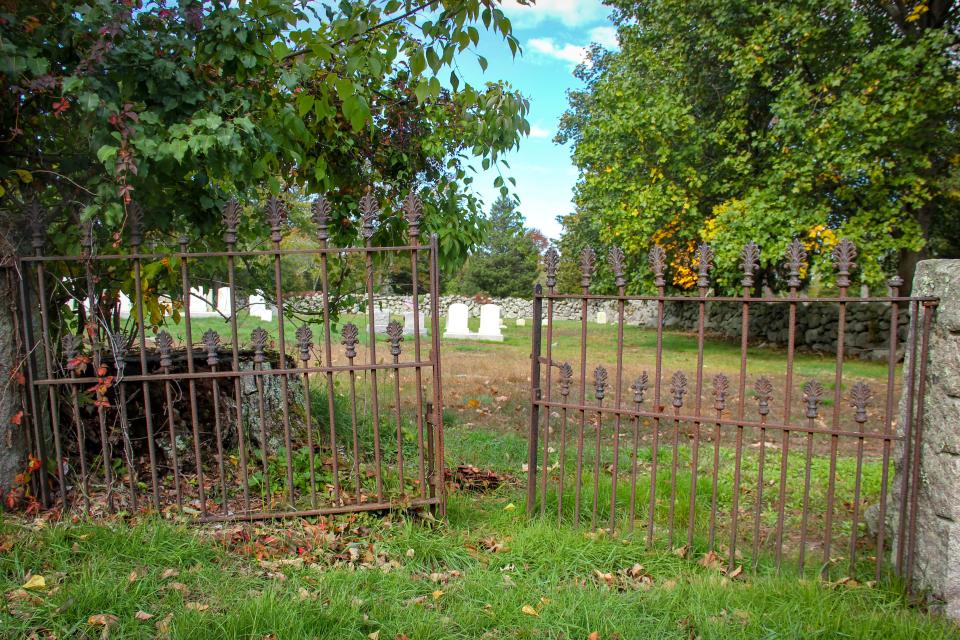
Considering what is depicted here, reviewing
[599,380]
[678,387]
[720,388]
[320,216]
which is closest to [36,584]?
[320,216]

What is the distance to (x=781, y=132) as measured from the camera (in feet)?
34.0

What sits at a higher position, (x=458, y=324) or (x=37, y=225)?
(x=37, y=225)

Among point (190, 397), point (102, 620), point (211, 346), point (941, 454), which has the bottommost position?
point (102, 620)

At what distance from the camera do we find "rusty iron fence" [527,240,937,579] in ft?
9.30

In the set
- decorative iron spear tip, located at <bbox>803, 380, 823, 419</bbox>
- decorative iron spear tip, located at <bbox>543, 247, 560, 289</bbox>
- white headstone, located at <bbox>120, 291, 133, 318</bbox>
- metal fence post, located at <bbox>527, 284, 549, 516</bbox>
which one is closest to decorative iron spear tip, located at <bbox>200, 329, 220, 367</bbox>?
white headstone, located at <bbox>120, 291, 133, 318</bbox>

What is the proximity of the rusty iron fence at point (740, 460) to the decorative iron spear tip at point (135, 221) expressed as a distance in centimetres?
221

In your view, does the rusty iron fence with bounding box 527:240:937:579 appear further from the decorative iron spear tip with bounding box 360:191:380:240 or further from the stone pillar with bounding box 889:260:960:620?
the decorative iron spear tip with bounding box 360:191:380:240

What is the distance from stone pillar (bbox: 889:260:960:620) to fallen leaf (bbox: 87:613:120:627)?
3618 millimetres

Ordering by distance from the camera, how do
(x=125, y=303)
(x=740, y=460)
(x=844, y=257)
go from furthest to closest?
(x=125, y=303) < (x=740, y=460) < (x=844, y=257)

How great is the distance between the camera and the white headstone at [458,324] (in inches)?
599

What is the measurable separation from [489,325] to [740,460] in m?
11.9

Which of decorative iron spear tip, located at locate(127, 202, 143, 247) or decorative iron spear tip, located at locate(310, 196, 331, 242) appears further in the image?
decorative iron spear tip, located at locate(310, 196, 331, 242)

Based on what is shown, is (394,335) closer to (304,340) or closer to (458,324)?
(304,340)

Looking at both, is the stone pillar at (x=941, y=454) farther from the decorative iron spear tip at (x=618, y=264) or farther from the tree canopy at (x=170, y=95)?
the tree canopy at (x=170, y=95)
